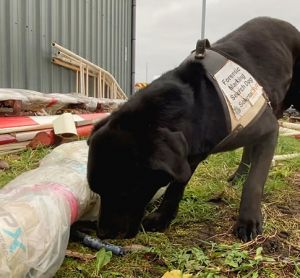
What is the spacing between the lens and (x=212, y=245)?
2139mm

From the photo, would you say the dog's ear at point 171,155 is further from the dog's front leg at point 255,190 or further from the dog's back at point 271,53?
A: the dog's back at point 271,53

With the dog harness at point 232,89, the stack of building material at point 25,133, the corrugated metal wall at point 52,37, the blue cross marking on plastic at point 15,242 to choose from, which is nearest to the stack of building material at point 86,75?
the corrugated metal wall at point 52,37

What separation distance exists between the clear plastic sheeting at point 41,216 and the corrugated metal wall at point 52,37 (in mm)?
4231

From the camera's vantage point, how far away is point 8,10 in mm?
6105

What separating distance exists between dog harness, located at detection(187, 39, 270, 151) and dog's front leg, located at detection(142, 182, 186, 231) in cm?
35

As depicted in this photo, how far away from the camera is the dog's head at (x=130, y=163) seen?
1823 mm

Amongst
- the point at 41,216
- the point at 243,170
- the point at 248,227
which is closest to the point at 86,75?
the point at 243,170

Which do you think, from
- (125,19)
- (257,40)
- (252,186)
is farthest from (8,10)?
(125,19)

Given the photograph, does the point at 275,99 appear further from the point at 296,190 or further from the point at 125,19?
the point at 125,19

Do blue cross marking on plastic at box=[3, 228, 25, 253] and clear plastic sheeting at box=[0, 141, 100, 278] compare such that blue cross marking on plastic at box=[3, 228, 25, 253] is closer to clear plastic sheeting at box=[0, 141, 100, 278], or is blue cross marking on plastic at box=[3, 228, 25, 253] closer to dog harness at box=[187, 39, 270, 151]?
clear plastic sheeting at box=[0, 141, 100, 278]

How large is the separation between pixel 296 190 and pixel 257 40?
1.12m

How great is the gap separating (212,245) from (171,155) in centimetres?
60

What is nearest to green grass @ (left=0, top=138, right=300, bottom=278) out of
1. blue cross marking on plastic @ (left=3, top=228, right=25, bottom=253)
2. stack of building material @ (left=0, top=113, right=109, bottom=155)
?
blue cross marking on plastic @ (left=3, top=228, right=25, bottom=253)

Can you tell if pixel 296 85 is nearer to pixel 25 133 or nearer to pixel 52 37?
pixel 25 133
